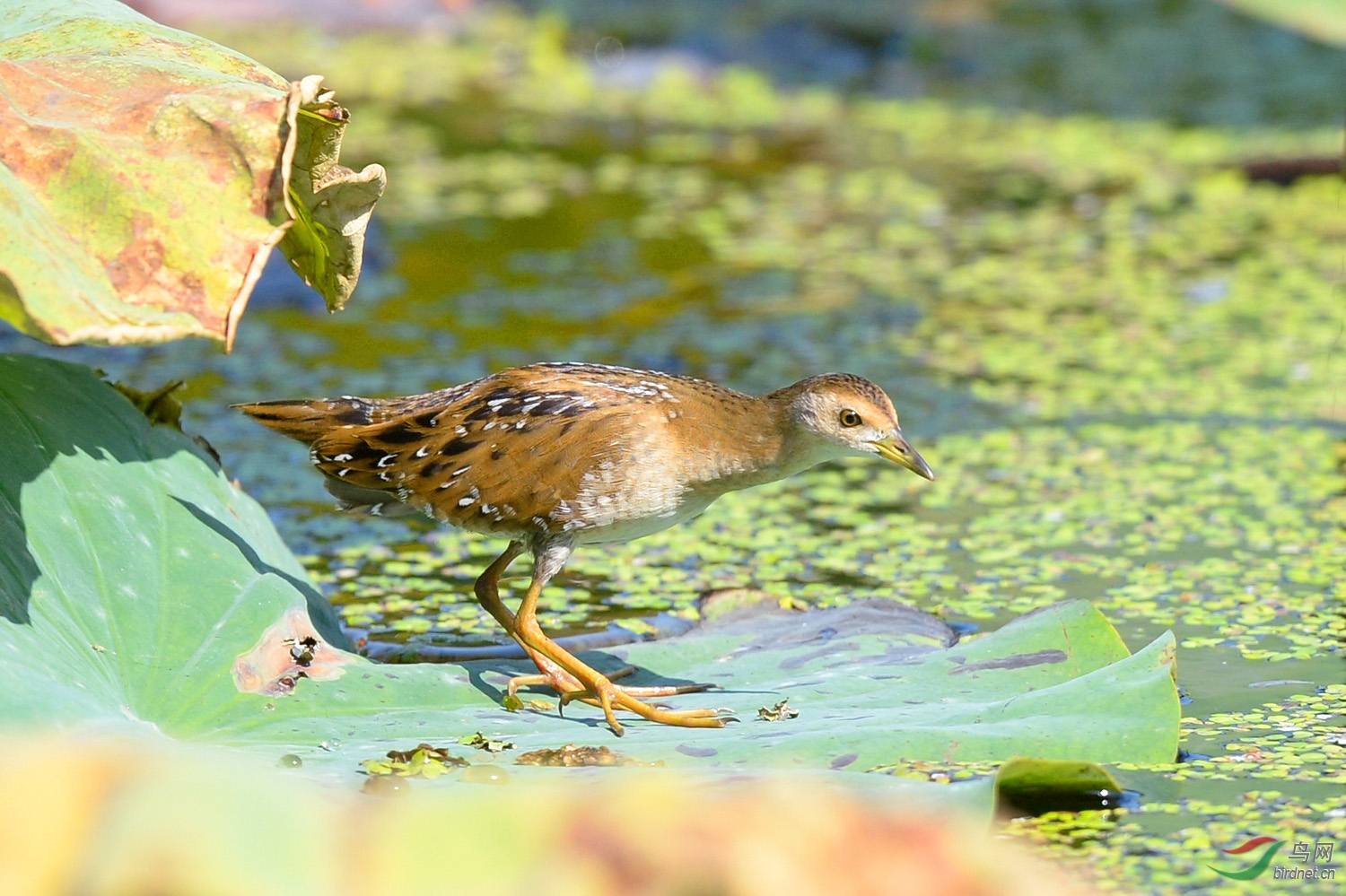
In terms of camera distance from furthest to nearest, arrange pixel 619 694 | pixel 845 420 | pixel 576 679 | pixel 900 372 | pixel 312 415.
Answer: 1. pixel 900 372
2. pixel 312 415
3. pixel 845 420
4. pixel 576 679
5. pixel 619 694

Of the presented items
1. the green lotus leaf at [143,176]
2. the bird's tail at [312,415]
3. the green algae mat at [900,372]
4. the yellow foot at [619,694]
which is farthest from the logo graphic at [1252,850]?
the bird's tail at [312,415]

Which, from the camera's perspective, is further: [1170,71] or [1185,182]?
[1170,71]

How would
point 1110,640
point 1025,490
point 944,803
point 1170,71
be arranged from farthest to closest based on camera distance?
point 1170,71 < point 1025,490 < point 1110,640 < point 944,803

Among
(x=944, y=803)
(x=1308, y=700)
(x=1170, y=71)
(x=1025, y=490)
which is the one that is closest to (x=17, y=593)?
(x=944, y=803)

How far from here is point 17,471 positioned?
3.23 meters

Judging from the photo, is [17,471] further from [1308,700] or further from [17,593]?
[1308,700]

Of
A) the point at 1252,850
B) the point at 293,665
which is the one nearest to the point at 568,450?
the point at 293,665

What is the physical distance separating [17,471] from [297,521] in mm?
2047

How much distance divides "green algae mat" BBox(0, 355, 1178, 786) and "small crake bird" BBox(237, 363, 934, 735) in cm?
25

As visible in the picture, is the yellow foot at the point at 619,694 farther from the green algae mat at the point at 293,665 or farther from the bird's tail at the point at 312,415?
the bird's tail at the point at 312,415

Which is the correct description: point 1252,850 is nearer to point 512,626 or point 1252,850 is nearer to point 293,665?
point 512,626

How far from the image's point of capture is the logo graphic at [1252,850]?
2.91m

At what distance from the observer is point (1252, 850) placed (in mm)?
2994

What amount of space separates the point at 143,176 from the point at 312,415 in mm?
1209
